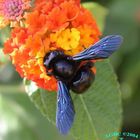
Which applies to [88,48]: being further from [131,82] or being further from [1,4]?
[131,82]

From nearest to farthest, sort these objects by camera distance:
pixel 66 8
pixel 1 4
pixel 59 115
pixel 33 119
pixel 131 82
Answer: pixel 59 115, pixel 66 8, pixel 1 4, pixel 33 119, pixel 131 82

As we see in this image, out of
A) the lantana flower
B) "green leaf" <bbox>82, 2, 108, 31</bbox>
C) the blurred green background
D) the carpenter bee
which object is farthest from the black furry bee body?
the blurred green background

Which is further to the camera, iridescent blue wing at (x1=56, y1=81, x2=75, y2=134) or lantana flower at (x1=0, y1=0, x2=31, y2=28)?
lantana flower at (x1=0, y1=0, x2=31, y2=28)

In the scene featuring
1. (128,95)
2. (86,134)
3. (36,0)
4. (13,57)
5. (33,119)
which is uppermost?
(36,0)

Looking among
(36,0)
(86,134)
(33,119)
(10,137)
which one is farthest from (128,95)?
(36,0)

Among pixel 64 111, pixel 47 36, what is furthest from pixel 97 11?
pixel 64 111

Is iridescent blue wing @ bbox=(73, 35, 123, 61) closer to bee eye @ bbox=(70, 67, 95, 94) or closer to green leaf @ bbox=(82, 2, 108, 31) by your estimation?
bee eye @ bbox=(70, 67, 95, 94)
